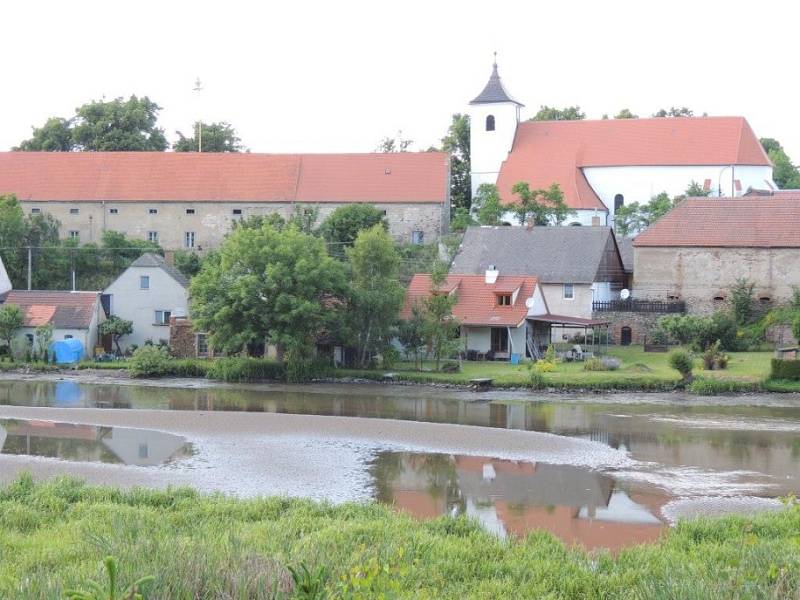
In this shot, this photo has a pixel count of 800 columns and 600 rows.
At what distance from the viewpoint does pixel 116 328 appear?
46250 millimetres

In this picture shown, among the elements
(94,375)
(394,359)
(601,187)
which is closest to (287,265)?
(394,359)

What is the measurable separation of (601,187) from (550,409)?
3765cm

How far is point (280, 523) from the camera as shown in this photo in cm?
1597

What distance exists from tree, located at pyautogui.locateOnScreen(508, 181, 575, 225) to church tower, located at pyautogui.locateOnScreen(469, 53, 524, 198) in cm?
911

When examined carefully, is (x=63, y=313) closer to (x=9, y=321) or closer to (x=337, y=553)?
(x=9, y=321)

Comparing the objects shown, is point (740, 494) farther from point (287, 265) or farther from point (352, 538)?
point (287, 265)

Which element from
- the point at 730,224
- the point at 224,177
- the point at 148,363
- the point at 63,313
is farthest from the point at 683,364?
the point at 224,177

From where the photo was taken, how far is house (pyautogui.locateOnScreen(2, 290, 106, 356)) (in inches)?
1778

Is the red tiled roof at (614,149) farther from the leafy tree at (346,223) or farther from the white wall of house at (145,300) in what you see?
the white wall of house at (145,300)

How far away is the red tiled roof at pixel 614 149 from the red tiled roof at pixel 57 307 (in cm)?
2843

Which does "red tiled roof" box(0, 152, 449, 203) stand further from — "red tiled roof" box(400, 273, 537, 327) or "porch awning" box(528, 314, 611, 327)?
"porch awning" box(528, 314, 611, 327)

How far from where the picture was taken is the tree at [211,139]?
7812 cm

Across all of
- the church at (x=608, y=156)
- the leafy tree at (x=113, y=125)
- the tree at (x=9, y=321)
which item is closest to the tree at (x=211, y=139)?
the leafy tree at (x=113, y=125)

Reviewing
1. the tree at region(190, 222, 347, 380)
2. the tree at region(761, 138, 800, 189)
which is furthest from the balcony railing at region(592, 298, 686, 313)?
the tree at region(761, 138, 800, 189)
